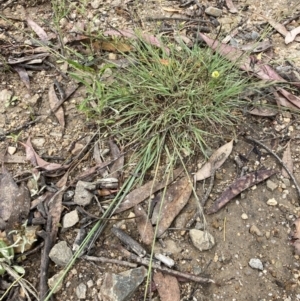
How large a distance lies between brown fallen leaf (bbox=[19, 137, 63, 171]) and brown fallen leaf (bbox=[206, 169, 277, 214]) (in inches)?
27.4

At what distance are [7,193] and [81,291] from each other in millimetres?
531

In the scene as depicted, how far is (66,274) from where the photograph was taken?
1.64 m

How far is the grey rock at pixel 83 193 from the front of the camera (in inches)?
69.4

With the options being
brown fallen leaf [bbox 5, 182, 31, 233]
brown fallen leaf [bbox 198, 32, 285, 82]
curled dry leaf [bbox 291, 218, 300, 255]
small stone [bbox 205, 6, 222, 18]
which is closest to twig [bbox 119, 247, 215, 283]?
curled dry leaf [bbox 291, 218, 300, 255]

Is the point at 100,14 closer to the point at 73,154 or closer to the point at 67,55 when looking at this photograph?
the point at 67,55

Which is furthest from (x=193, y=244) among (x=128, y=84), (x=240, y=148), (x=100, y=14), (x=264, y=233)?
(x=100, y=14)

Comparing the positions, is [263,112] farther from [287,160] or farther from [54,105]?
[54,105]

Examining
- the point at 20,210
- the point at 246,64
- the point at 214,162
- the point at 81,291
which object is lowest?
the point at 81,291

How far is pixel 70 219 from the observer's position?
5.69ft

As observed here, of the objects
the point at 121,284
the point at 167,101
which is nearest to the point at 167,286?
the point at 121,284

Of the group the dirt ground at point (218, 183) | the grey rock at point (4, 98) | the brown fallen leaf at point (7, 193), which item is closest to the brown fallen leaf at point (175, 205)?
the dirt ground at point (218, 183)

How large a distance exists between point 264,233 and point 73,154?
0.89 metres

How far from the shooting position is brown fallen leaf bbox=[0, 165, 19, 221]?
1.76 metres

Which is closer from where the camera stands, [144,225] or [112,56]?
[144,225]
